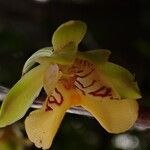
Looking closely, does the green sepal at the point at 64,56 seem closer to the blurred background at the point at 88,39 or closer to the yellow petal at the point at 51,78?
the yellow petal at the point at 51,78

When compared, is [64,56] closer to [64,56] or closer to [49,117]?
[64,56]

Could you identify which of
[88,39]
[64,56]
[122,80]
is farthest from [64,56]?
[88,39]

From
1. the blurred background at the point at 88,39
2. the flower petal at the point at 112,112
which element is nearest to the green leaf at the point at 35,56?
the flower petal at the point at 112,112

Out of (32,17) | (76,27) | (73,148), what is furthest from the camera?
(32,17)

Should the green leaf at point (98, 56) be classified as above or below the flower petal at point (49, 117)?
above

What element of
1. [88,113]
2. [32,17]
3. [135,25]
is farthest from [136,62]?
[88,113]

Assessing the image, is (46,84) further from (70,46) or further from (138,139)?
(138,139)

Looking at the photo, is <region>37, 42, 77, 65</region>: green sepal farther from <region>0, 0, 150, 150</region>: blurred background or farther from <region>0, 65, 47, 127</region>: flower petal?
<region>0, 0, 150, 150</region>: blurred background
